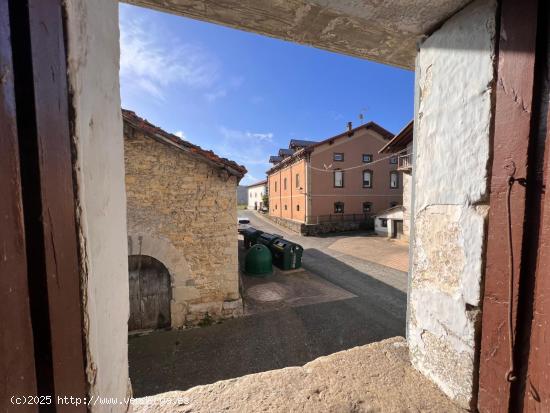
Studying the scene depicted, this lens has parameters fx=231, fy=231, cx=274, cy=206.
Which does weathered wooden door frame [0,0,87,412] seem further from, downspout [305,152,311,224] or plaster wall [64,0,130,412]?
downspout [305,152,311,224]

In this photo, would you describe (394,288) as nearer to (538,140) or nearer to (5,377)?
(538,140)

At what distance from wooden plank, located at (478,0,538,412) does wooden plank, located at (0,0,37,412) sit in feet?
4.66

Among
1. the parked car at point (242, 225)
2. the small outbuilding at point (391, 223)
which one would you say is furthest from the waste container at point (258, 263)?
the small outbuilding at point (391, 223)

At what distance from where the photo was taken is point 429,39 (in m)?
1.10

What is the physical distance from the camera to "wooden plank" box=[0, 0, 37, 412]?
469mm

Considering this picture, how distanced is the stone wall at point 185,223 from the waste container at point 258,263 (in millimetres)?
2804

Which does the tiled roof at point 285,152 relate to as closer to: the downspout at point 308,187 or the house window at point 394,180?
the downspout at point 308,187

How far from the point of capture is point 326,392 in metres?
1.07

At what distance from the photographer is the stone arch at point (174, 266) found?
203 inches

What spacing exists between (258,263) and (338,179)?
44.0 ft

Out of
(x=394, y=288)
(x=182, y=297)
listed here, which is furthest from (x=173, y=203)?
(x=394, y=288)

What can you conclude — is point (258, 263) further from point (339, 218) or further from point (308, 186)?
point (339, 218)

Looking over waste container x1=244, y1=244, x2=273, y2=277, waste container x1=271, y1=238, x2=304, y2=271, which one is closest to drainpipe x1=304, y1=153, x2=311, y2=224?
waste container x1=271, y1=238, x2=304, y2=271

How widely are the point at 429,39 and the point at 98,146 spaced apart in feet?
4.86
